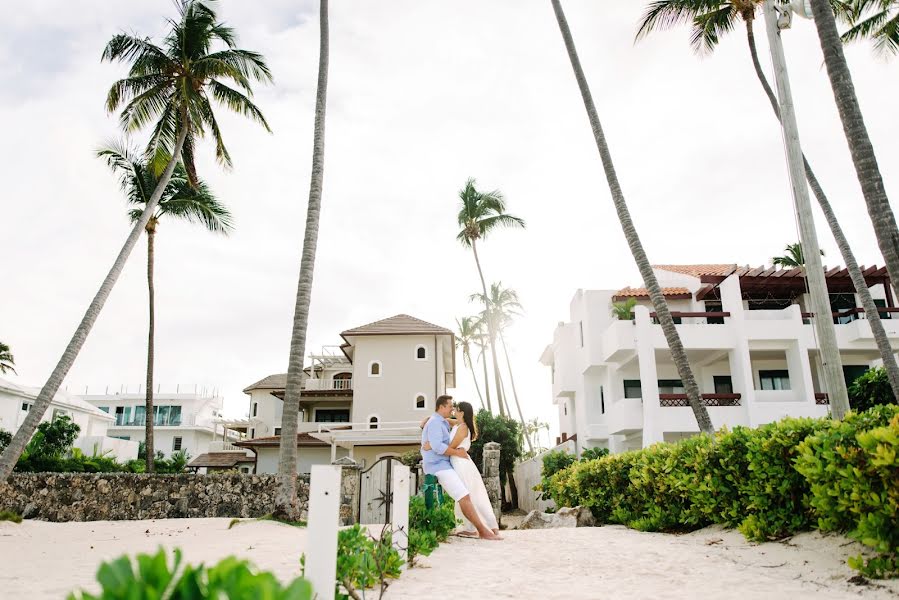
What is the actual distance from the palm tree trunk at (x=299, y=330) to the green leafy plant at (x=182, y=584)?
33.8ft

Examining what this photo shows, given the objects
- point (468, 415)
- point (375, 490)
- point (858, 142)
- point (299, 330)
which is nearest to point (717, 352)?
point (375, 490)

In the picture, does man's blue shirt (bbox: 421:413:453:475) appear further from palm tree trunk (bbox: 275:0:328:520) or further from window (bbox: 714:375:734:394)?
window (bbox: 714:375:734:394)

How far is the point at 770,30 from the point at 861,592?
11.7 metres

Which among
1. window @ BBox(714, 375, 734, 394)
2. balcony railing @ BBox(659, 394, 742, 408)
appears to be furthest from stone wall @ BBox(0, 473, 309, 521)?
window @ BBox(714, 375, 734, 394)

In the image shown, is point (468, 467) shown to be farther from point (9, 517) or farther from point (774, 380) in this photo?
point (774, 380)

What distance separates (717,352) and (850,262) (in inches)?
407

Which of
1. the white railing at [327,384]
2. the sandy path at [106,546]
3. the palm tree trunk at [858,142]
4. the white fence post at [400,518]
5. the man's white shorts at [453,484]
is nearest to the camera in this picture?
the white fence post at [400,518]

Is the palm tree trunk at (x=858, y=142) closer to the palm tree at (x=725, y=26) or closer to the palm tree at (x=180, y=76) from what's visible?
the palm tree at (x=725, y=26)

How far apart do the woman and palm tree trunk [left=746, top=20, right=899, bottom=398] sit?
7.73m

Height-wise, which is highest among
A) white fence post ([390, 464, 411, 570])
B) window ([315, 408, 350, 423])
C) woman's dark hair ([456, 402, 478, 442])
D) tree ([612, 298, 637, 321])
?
tree ([612, 298, 637, 321])

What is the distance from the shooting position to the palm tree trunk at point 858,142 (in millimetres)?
7277

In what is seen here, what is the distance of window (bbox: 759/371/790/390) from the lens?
25.5m

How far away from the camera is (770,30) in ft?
41.8

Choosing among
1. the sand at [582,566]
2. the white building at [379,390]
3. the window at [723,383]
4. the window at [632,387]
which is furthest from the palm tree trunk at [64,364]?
the window at [723,383]
